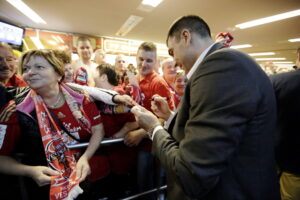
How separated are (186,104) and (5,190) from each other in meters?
1.73

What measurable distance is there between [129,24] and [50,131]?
6.00 metres

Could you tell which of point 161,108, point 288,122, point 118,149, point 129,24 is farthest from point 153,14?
point 288,122

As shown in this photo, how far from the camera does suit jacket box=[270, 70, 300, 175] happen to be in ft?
4.32

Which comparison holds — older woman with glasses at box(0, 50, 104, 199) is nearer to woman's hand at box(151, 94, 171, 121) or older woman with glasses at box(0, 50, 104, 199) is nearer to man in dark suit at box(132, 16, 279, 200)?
woman's hand at box(151, 94, 171, 121)

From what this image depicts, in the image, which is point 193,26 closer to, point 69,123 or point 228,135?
point 228,135

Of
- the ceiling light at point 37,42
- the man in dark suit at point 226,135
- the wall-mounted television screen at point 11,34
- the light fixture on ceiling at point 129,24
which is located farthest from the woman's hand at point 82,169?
the ceiling light at point 37,42

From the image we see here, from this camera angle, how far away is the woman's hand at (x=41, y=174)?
1038mm

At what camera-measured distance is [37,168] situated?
1082 millimetres

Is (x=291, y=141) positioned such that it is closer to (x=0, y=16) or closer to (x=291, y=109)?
(x=291, y=109)

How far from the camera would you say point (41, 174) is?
105cm

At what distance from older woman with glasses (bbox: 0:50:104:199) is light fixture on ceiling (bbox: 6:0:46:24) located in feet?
15.9

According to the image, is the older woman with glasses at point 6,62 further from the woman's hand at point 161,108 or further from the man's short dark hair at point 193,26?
the man's short dark hair at point 193,26

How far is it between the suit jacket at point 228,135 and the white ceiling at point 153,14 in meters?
4.46

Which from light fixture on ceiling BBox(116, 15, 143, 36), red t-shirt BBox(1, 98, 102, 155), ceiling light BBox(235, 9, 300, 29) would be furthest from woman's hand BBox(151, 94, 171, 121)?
ceiling light BBox(235, 9, 300, 29)
